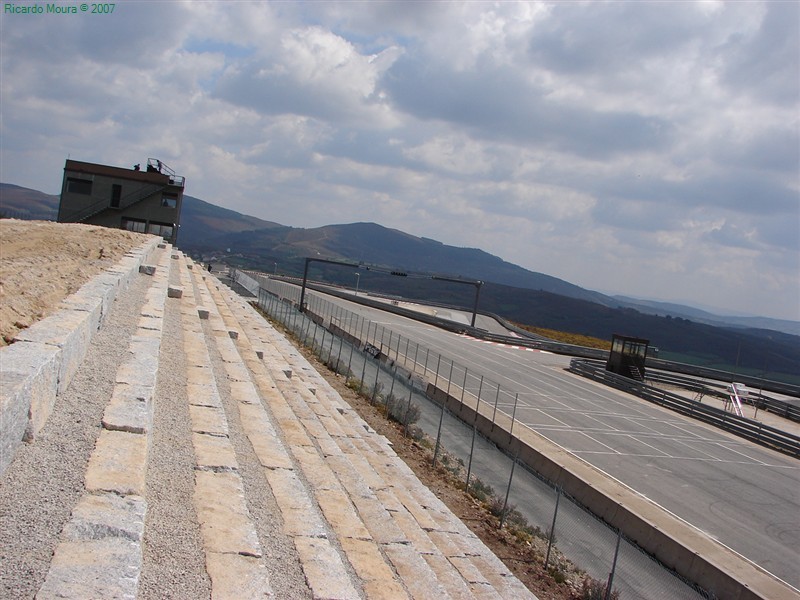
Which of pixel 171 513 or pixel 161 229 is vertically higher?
pixel 161 229

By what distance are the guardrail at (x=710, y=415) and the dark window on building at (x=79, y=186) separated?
39.0 metres

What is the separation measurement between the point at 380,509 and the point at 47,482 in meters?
5.01

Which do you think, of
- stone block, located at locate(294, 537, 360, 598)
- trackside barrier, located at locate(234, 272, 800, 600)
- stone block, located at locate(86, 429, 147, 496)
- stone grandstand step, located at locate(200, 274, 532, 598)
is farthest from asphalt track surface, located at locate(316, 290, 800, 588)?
stone block, located at locate(86, 429, 147, 496)

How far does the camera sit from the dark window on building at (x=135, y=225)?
53562 millimetres

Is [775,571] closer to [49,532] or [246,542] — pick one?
[246,542]

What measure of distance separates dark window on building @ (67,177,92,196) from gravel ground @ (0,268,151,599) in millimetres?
50092

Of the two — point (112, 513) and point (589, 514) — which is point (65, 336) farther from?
point (589, 514)

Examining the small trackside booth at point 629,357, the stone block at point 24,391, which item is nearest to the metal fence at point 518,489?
the stone block at point 24,391

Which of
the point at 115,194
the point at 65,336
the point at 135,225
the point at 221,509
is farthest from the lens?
the point at 135,225

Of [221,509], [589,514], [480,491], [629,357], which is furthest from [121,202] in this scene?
[221,509]

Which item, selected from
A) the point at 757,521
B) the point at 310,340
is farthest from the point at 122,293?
the point at 310,340

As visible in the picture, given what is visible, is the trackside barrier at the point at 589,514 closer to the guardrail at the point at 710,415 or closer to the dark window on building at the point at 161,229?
the guardrail at the point at 710,415

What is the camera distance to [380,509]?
8.84m

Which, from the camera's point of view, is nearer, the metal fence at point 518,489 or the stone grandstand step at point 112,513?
the stone grandstand step at point 112,513
